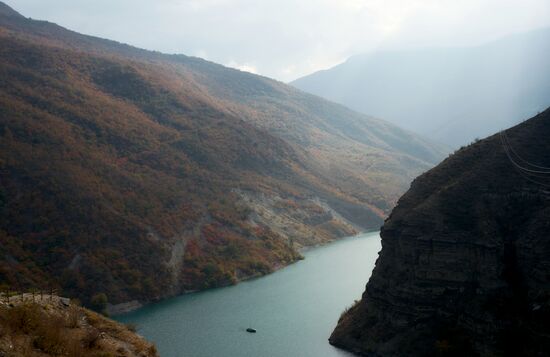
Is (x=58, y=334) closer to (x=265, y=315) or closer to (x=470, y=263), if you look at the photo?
(x=470, y=263)

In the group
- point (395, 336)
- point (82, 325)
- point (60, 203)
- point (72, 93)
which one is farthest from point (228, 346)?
point (72, 93)

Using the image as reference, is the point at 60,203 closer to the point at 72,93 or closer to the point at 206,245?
the point at 206,245

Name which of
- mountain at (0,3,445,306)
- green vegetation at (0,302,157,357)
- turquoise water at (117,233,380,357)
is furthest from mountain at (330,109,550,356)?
mountain at (0,3,445,306)

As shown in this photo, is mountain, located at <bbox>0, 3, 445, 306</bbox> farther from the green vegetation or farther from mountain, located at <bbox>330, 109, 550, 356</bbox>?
the green vegetation

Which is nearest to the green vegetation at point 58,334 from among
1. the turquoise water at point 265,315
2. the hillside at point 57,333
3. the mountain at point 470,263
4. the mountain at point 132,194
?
the hillside at point 57,333

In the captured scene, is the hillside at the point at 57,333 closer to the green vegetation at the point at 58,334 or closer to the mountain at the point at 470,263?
the green vegetation at the point at 58,334

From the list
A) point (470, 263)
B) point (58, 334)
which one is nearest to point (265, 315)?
point (470, 263)
